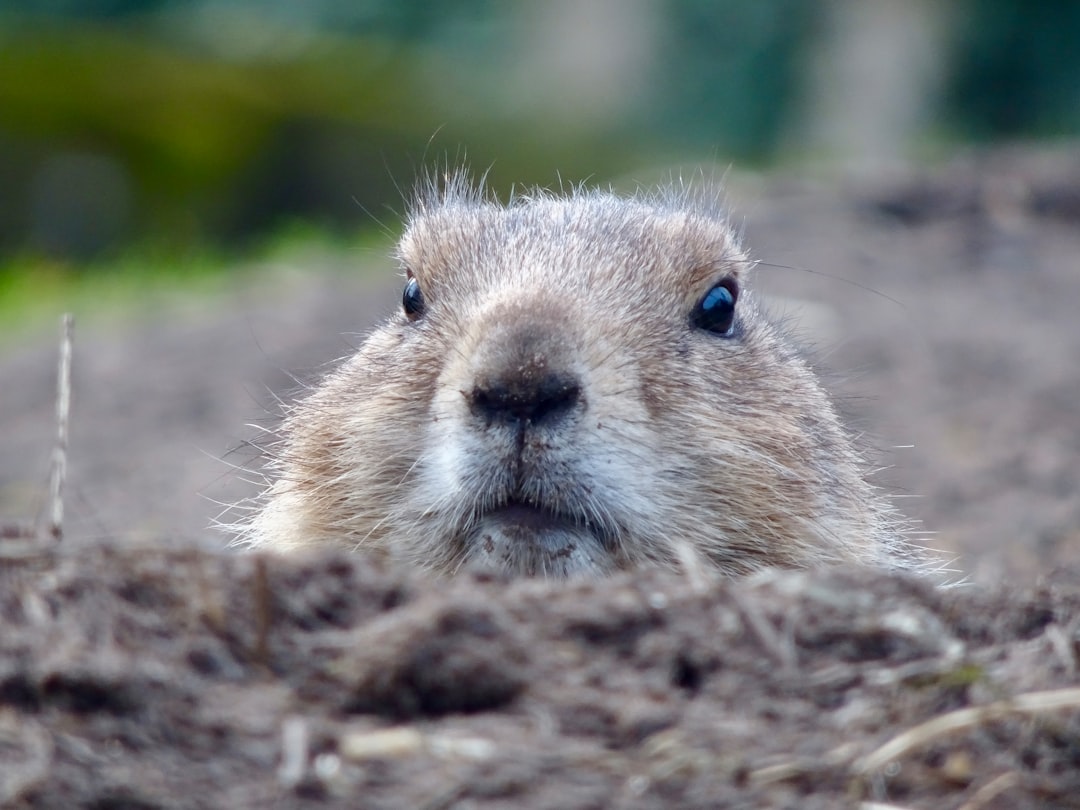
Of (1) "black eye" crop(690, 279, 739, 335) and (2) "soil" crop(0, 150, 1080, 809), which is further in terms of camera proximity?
(1) "black eye" crop(690, 279, 739, 335)

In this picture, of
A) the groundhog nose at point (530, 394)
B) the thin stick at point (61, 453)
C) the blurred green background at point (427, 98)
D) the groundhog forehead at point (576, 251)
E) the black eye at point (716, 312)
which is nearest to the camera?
the thin stick at point (61, 453)

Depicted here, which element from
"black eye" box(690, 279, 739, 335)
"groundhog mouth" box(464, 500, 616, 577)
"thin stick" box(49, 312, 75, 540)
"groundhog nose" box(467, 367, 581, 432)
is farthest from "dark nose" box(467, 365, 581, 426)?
"black eye" box(690, 279, 739, 335)

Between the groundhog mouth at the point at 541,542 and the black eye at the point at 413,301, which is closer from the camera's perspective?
the groundhog mouth at the point at 541,542

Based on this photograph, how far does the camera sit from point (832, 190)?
13.5 m

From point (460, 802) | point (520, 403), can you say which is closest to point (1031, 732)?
point (460, 802)

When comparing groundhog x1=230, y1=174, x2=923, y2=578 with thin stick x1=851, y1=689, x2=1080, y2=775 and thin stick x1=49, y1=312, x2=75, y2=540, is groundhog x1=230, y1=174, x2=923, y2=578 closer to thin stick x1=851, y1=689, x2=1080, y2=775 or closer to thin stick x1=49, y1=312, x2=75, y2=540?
thin stick x1=851, y1=689, x2=1080, y2=775

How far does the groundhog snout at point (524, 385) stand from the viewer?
3.78 metres

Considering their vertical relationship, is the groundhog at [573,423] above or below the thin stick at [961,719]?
above

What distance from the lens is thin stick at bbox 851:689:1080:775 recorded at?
261 cm

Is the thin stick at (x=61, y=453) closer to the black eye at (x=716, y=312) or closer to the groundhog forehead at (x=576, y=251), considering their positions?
the groundhog forehead at (x=576, y=251)

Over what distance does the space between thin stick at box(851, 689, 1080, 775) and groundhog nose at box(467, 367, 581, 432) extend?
1.38 metres

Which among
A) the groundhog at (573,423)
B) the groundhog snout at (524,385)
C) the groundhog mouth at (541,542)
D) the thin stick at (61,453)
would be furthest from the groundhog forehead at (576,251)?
the thin stick at (61,453)

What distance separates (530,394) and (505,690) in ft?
3.82

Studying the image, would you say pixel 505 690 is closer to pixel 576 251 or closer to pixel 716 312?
pixel 576 251
